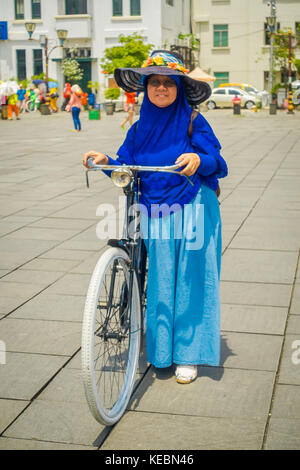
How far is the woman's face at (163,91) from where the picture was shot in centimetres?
348

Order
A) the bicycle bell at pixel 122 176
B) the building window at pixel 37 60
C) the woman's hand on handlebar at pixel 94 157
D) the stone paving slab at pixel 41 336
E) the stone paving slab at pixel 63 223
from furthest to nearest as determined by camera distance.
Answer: the building window at pixel 37 60 < the stone paving slab at pixel 63 223 < the stone paving slab at pixel 41 336 < the woman's hand on handlebar at pixel 94 157 < the bicycle bell at pixel 122 176

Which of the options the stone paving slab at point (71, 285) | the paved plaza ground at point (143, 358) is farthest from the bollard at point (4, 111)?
the stone paving slab at point (71, 285)

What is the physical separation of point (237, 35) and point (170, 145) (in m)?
48.4

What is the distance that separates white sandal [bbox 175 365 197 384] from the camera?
3650mm

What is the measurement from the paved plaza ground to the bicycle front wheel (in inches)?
4.5

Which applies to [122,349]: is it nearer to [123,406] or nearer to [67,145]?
[123,406]

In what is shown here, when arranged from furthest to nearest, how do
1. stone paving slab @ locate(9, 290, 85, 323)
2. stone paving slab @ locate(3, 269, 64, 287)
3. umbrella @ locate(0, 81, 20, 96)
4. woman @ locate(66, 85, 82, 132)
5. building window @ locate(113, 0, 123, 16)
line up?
1. building window @ locate(113, 0, 123, 16)
2. umbrella @ locate(0, 81, 20, 96)
3. woman @ locate(66, 85, 82, 132)
4. stone paving slab @ locate(3, 269, 64, 287)
5. stone paving slab @ locate(9, 290, 85, 323)

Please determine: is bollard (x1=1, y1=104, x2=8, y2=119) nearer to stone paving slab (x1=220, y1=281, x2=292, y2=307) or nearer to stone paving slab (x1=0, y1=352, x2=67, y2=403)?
stone paving slab (x1=220, y1=281, x2=292, y2=307)

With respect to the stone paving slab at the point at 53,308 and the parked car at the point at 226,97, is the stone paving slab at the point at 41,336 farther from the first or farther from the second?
the parked car at the point at 226,97

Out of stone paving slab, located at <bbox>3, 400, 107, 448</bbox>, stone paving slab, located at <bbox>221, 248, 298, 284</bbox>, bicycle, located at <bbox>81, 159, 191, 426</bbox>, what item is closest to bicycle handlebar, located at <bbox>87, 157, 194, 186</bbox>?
bicycle, located at <bbox>81, 159, 191, 426</bbox>

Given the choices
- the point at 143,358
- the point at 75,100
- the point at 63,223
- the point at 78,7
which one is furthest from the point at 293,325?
the point at 78,7

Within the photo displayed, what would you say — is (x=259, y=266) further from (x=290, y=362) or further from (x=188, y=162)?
(x=188, y=162)

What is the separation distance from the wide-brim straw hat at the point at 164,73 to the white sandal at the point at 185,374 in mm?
1432

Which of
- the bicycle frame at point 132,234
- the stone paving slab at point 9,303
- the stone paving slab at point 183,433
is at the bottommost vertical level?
the stone paving slab at point 9,303
